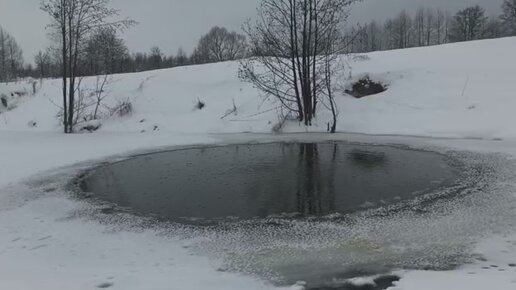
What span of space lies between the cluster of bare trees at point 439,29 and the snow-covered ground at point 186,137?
23.5 meters

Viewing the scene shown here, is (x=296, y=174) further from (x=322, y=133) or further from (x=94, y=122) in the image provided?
(x=94, y=122)

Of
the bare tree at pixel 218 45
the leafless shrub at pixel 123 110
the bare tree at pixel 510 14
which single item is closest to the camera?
→ the leafless shrub at pixel 123 110

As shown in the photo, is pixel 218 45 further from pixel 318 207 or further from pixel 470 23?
pixel 318 207

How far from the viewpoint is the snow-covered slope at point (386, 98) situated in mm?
14867

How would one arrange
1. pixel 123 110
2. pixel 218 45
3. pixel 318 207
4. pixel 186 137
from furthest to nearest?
pixel 218 45 < pixel 123 110 < pixel 186 137 < pixel 318 207

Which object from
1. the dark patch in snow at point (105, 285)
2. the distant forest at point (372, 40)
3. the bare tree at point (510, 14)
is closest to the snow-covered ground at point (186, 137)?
the dark patch in snow at point (105, 285)

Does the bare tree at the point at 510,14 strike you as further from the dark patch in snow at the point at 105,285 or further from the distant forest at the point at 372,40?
the dark patch in snow at the point at 105,285

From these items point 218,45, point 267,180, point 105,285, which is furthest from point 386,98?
point 218,45

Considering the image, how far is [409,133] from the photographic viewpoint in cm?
1463

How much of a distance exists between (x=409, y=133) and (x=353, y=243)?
968cm

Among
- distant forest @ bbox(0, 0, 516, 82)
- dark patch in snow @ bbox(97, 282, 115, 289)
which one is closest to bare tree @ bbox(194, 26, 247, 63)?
distant forest @ bbox(0, 0, 516, 82)

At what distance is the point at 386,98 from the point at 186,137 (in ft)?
24.4

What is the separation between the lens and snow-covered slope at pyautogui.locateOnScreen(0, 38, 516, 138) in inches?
585

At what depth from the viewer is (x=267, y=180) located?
9.10 meters
